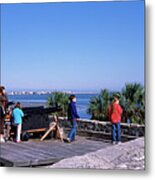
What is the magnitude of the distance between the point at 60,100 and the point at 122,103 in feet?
1.26

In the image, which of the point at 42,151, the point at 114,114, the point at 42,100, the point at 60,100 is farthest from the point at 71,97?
the point at 42,151

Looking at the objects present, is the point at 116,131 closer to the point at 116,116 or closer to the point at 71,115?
the point at 116,116

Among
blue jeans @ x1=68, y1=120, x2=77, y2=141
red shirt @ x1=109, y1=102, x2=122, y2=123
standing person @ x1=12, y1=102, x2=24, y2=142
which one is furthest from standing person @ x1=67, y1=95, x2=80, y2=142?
standing person @ x1=12, y1=102, x2=24, y2=142

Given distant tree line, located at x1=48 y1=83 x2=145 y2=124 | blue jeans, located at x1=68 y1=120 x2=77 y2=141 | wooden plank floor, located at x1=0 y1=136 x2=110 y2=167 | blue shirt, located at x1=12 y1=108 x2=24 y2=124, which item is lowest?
wooden plank floor, located at x1=0 y1=136 x2=110 y2=167

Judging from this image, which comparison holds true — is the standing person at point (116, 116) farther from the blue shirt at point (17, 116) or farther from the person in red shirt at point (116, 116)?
the blue shirt at point (17, 116)

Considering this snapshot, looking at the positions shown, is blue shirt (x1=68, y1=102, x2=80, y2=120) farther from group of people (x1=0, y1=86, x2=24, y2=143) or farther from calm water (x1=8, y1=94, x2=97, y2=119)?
group of people (x1=0, y1=86, x2=24, y2=143)

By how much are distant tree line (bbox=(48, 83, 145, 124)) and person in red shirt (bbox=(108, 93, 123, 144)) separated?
0.02m

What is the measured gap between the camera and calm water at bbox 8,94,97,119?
10.0 feet

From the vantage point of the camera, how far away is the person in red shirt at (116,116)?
3064 mm

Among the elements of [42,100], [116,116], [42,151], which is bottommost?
[42,151]

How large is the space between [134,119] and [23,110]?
2.31 feet

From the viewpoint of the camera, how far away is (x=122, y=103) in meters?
3.06

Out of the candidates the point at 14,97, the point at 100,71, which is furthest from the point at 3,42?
the point at 100,71

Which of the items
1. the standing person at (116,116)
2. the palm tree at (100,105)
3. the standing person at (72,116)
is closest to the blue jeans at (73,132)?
the standing person at (72,116)
